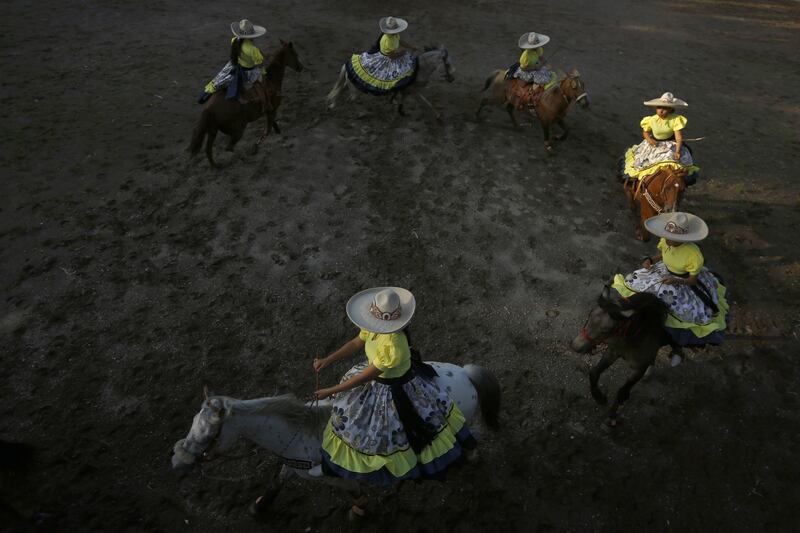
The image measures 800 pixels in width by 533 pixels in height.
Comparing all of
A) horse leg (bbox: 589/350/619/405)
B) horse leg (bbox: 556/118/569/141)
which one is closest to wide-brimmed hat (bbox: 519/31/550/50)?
horse leg (bbox: 556/118/569/141)

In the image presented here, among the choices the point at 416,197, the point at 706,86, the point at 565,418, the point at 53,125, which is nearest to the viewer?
the point at 565,418

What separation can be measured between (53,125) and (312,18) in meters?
8.23

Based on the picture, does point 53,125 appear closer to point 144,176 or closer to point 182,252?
point 144,176

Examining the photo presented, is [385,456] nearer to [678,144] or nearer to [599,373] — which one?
[599,373]

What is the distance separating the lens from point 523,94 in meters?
8.92

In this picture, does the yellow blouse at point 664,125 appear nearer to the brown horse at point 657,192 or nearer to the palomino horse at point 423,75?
the brown horse at point 657,192

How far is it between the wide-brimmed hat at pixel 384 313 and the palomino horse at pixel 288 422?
0.77 m

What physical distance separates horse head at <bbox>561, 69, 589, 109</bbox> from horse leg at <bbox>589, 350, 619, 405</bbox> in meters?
5.07

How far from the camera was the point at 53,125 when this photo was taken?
8938 mm

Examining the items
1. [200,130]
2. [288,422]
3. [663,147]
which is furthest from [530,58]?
[288,422]

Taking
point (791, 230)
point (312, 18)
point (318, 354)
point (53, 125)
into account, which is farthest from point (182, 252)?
point (312, 18)

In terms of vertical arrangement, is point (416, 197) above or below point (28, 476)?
→ above

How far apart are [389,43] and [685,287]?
6640 mm

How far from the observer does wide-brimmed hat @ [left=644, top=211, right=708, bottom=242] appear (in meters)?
4.60
